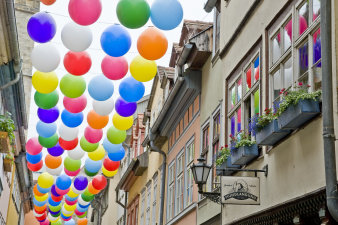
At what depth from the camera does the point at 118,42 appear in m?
11.2

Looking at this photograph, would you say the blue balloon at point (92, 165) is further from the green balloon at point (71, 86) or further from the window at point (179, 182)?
the green balloon at point (71, 86)

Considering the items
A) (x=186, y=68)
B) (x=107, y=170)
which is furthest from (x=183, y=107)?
(x=107, y=170)

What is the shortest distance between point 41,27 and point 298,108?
6.13 meters

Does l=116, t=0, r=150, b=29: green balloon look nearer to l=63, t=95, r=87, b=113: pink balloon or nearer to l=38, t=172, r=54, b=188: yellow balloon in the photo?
l=63, t=95, r=87, b=113: pink balloon

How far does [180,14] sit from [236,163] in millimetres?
2905

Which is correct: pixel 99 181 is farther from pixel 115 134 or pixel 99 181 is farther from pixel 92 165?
pixel 115 134

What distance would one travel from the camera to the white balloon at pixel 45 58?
473 inches

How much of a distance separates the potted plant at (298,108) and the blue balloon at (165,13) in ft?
12.0

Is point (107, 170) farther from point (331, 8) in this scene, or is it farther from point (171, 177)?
point (331, 8)

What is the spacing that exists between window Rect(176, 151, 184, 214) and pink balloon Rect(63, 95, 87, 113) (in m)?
4.86

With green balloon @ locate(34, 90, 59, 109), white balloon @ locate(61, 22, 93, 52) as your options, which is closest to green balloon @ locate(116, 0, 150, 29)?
white balloon @ locate(61, 22, 93, 52)

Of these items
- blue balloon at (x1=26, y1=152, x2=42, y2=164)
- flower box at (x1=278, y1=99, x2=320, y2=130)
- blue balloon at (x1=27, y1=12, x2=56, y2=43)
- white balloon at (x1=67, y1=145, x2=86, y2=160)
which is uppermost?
blue balloon at (x1=27, y1=12, x2=56, y2=43)

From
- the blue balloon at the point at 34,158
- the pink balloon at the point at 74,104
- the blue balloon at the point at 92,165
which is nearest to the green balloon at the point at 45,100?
the pink balloon at the point at 74,104

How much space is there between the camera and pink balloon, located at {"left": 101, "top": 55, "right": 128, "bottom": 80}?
12.1m
